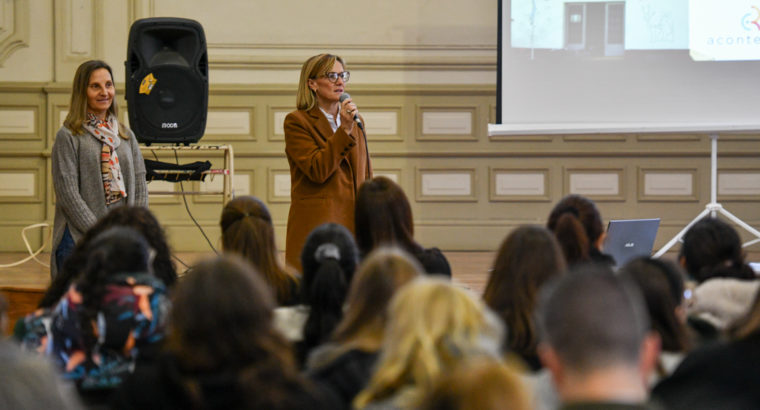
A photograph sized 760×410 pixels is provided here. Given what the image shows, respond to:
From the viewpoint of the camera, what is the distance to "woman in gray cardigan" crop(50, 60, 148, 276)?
330 cm

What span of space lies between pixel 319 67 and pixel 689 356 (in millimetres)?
2284

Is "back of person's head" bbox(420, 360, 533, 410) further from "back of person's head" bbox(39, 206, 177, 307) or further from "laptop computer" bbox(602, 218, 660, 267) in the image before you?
"laptop computer" bbox(602, 218, 660, 267)

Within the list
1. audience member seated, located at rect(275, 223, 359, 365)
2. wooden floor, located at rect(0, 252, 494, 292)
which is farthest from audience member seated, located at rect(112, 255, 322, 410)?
wooden floor, located at rect(0, 252, 494, 292)

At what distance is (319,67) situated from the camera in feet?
11.0

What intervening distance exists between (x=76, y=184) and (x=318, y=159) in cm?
101

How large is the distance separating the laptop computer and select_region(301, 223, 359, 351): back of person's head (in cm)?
190

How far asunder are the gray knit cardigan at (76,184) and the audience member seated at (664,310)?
2374mm

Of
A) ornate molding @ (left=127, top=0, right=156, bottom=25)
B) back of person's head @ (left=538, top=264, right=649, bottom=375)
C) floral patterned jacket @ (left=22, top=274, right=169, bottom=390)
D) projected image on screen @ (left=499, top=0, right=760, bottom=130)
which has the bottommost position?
floral patterned jacket @ (left=22, top=274, right=169, bottom=390)

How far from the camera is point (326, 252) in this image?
6.47 ft

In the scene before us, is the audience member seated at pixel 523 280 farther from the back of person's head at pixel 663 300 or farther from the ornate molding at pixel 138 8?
the ornate molding at pixel 138 8

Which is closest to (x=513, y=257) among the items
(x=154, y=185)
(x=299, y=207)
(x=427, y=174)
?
(x=299, y=207)

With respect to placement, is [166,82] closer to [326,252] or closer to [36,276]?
[36,276]

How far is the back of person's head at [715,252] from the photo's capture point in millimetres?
2146

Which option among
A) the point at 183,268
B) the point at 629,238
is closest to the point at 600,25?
the point at 629,238
